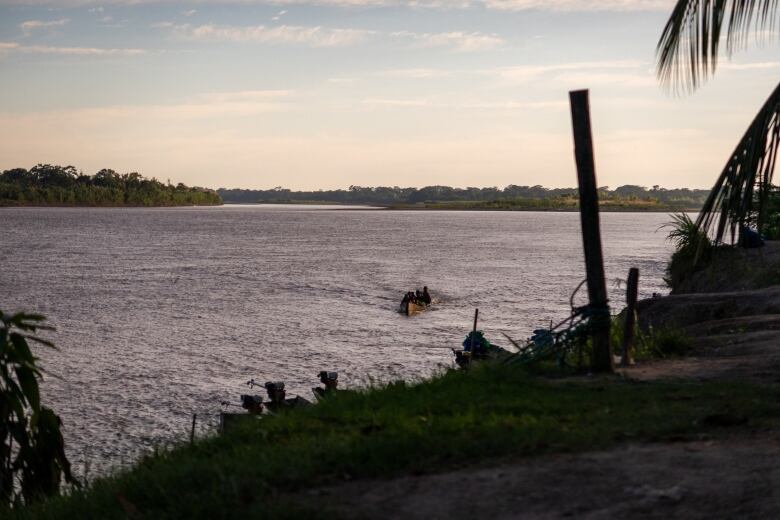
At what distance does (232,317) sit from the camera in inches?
1719

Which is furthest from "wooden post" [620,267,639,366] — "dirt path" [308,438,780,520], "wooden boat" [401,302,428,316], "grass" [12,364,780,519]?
"wooden boat" [401,302,428,316]

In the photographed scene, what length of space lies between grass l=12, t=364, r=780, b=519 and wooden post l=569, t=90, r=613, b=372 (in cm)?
57

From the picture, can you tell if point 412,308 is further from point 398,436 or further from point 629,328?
point 398,436

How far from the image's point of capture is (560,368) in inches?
442

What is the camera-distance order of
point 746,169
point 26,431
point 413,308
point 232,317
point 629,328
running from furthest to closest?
point 413,308
point 232,317
point 629,328
point 26,431
point 746,169

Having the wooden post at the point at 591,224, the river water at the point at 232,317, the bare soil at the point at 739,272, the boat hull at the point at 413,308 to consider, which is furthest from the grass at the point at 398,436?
the boat hull at the point at 413,308

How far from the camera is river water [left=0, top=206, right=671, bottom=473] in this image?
25.4 m

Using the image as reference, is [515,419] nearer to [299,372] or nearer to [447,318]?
[299,372]

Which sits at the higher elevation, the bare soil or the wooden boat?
the bare soil

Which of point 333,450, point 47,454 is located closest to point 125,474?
point 47,454

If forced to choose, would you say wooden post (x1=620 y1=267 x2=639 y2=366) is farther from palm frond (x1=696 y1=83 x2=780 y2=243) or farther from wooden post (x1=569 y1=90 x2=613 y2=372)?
palm frond (x1=696 y1=83 x2=780 y2=243)

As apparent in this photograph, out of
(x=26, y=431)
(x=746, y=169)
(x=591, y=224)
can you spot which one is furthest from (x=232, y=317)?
(x=746, y=169)

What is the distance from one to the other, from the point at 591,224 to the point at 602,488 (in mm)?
4906

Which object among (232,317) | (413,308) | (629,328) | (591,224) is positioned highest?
(591,224)
